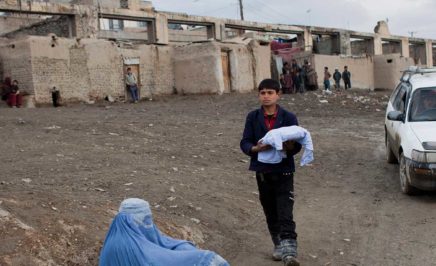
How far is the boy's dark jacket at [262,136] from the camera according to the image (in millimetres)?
4434

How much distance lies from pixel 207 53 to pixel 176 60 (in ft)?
5.33

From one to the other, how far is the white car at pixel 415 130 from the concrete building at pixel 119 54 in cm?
1333

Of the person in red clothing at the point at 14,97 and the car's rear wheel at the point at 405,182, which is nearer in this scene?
the car's rear wheel at the point at 405,182

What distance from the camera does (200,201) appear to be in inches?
254

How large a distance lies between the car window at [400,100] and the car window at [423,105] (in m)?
0.23

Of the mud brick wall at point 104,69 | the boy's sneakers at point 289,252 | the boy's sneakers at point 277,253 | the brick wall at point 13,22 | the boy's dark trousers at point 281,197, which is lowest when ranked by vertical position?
the boy's sneakers at point 277,253

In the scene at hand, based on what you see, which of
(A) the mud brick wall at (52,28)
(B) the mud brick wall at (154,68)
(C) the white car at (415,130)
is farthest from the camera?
(B) the mud brick wall at (154,68)

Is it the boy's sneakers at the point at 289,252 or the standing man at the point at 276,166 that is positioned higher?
the standing man at the point at 276,166

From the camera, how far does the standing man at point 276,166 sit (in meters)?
4.38

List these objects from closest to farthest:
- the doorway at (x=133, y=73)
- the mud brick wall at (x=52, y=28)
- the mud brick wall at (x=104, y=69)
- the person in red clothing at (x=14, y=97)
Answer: the person in red clothing at (x=14, y=97)
the mud brick wall at (x=104, y=69)
the doorway at (x=133, y=73)
the mud brick wall at (x=52, y=28)

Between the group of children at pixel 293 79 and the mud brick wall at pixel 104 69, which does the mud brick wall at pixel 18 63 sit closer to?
the mud brick wall at pixel 104 69

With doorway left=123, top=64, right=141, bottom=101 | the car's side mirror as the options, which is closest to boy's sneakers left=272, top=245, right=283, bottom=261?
the car's side mirror

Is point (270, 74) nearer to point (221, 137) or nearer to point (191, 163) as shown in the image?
point (221, 137)

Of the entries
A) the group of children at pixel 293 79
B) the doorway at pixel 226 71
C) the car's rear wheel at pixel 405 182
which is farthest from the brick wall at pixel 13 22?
the car's rear wheel at pixel 405 182
